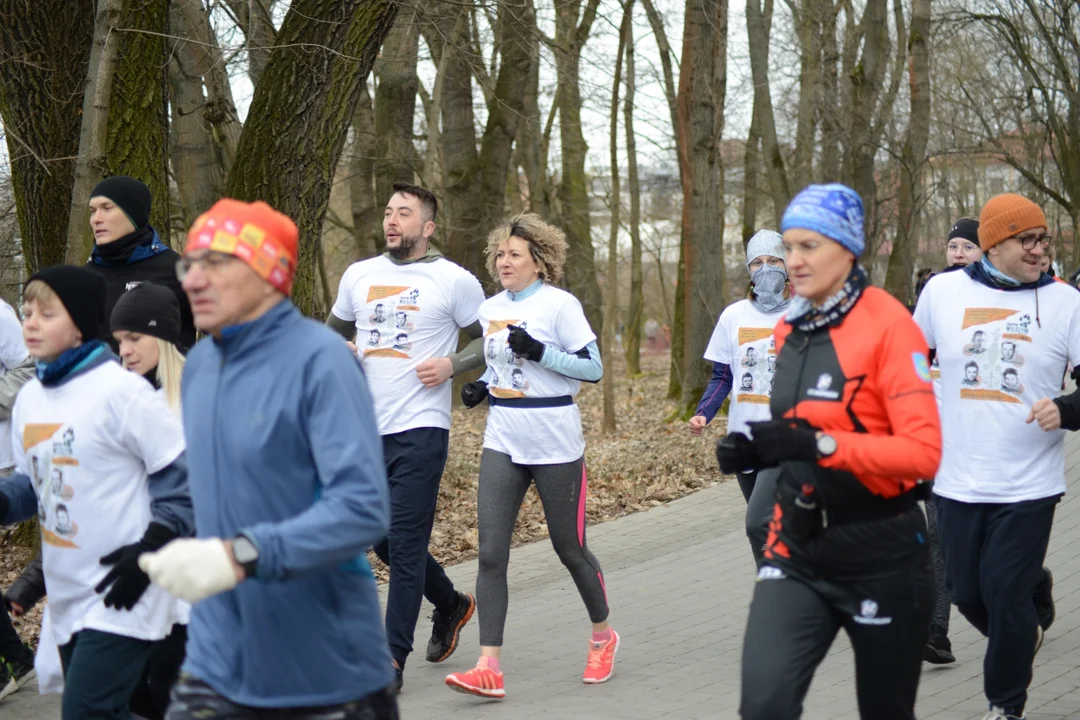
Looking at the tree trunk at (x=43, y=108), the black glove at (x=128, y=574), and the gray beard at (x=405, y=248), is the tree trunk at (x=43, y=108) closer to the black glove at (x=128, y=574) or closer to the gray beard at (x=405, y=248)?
the gray beard at (x=405, y=248)

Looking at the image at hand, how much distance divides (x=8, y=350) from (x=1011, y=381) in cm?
466

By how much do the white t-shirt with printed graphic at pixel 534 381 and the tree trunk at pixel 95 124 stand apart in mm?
2515

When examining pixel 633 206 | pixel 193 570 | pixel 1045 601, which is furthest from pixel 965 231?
pixel 633 206

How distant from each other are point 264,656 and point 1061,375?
12.6 ft

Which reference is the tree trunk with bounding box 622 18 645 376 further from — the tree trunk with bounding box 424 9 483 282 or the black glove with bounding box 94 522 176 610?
the black glove with bounding box 94 522 176 610

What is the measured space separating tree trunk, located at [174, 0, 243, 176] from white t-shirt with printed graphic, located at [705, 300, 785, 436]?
4965 mm

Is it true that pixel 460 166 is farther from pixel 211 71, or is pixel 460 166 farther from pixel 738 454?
pixel 738 454

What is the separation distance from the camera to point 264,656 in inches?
120

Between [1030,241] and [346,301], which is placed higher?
[1030,241]

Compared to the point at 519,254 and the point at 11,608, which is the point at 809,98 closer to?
the point at 519,254

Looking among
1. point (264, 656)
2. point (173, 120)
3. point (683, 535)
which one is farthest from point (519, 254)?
point (173, 120)

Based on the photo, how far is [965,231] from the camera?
718 centimetres

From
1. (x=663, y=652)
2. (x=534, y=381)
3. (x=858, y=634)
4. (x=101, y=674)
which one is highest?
(x=534, y=381)

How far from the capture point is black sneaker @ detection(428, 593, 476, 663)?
6.93 meters
